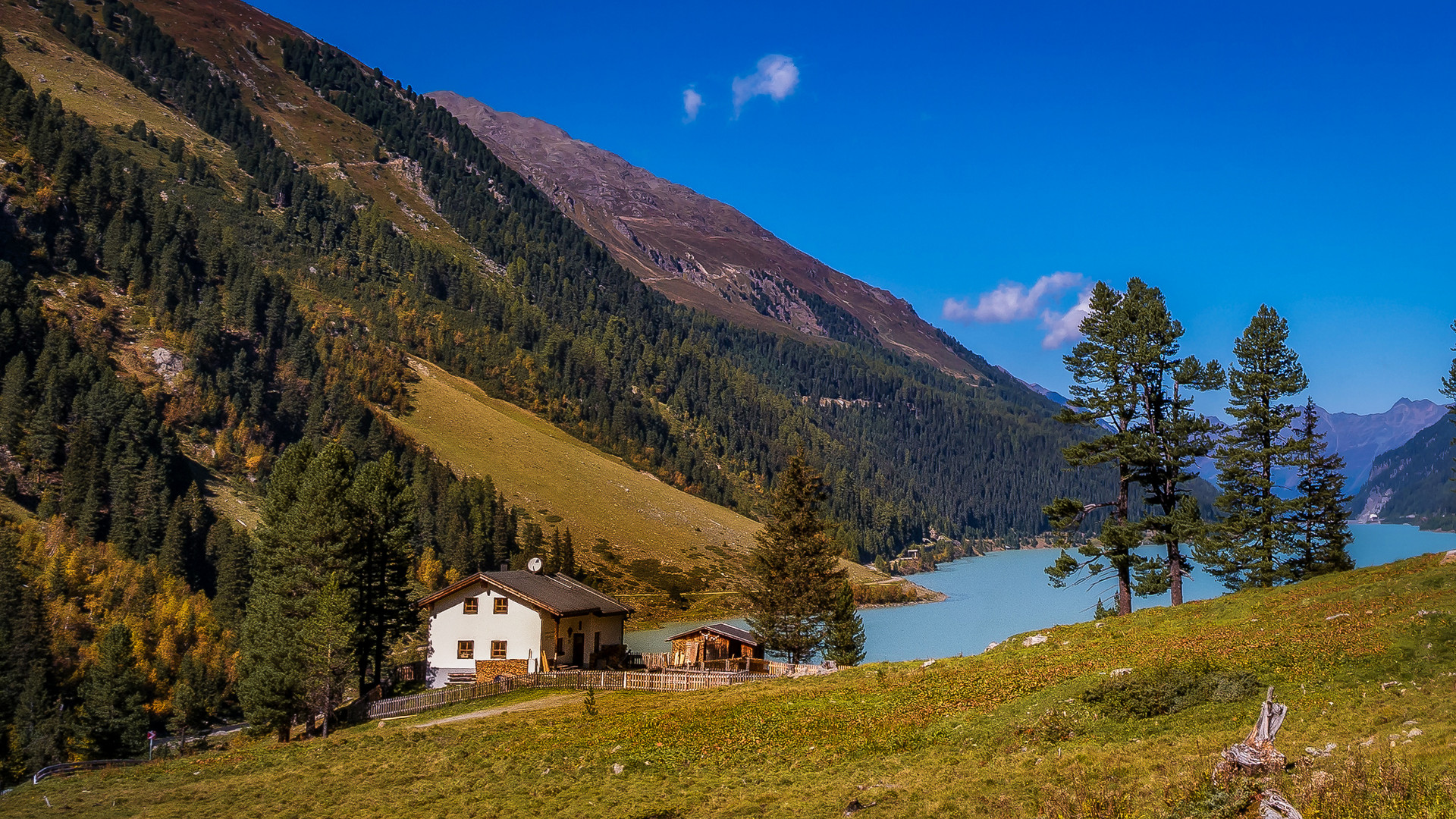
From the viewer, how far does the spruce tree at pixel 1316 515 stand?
159 ft

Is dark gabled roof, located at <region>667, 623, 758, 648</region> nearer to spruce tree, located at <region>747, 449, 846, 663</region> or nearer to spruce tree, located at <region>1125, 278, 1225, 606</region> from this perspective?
spruce tree, located at <region>747, 449, 846, 663</region>

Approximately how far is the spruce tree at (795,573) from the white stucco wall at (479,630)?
14.3 metres

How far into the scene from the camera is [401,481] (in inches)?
2511

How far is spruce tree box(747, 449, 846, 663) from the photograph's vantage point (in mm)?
59375

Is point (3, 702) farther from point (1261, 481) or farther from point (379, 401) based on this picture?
point (379, 401)

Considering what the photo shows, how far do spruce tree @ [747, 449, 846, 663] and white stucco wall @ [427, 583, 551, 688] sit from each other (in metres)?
14.3

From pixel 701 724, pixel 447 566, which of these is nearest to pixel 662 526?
pixel 447 566

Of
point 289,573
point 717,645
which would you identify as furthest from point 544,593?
point 289,573

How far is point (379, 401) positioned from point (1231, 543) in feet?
561

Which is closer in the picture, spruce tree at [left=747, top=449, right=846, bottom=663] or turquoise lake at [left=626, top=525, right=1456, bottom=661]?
spruce tree at [left=747, top=449, right=846, bottom=663]

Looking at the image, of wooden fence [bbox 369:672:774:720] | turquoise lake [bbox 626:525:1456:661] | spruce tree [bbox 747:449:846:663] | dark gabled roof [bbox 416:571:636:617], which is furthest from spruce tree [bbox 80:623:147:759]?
spruce tree [bbox 747:449:846:663]

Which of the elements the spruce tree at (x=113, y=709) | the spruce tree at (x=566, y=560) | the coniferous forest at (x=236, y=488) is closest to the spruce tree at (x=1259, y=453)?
the coniferous forest at (x=236, y=488)

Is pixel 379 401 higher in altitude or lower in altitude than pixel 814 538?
higher

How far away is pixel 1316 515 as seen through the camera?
49.6 metres
